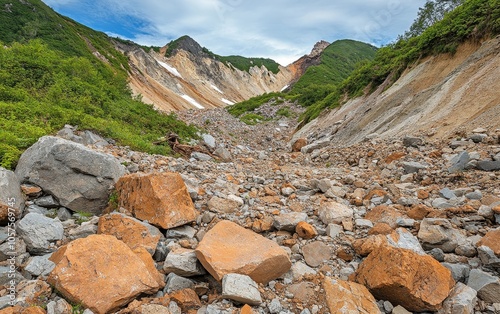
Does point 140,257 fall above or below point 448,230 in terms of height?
below

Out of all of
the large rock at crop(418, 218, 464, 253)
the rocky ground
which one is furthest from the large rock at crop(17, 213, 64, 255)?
the large rock at crop(418, 218, 464, 253)

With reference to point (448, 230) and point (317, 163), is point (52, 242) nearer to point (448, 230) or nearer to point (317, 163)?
point (448, 230)

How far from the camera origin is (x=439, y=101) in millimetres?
12281

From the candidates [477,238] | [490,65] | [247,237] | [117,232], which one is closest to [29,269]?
[117,232]

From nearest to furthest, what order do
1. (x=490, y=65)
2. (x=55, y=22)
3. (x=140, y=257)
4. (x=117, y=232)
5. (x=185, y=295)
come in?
(x=185, y=295)
(x=140, y=257)
(x=117, y=232)
(x=490, y=65)
(x=55, y=22)

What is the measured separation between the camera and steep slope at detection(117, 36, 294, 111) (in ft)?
206

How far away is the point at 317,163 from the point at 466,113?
18.4 ft

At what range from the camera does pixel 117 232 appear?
4746 millimetres

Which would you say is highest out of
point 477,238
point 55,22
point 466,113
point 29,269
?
point 55,22

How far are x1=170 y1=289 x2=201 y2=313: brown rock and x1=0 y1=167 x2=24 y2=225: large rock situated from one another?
3.32 metres

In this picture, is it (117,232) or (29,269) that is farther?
(117,232)

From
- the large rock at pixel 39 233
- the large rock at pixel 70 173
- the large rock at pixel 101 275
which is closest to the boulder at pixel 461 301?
the large rock at pixel 101 275

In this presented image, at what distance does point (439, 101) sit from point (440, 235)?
10.2m

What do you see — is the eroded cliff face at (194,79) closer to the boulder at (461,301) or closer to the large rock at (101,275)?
the large rock at (101,275)
